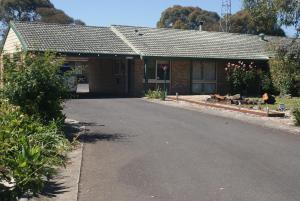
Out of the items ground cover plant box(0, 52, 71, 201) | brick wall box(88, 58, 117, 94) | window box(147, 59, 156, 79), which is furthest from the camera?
brick wall box(88, 58, 117, 94)

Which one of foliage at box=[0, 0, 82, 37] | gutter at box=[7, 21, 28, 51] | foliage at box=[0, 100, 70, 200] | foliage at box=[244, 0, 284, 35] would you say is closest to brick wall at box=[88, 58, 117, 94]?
gutter at box=[7, 21, 28, 51]

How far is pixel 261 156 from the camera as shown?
A: 10.6m

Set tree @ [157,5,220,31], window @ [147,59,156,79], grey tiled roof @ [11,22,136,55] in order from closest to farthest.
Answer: grey tiled roof @ [11,22,136,55]
window @ [147,59,156,79]
tree @ [157,5,220,31]

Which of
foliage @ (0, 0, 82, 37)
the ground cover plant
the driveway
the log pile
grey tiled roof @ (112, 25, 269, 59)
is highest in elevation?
foliage @ (0, 0, 82, 37)

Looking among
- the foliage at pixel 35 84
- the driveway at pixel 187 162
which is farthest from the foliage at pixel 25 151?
the driveway at pixel 187 162

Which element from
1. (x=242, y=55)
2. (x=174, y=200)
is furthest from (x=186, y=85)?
(x=174, y=200)

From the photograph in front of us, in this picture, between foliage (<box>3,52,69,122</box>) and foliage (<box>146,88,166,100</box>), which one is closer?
foliage (<box>3,52,69,122</box>)

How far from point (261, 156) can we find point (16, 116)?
541 centimetres

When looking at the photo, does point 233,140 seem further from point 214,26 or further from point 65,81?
point 214,26

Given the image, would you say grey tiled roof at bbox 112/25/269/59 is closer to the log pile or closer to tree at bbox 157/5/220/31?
the log pile

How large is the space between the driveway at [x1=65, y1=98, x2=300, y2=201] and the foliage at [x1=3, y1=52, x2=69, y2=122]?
125cm

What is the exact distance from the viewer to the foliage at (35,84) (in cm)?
1210

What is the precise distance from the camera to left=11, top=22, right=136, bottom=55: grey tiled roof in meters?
28.7

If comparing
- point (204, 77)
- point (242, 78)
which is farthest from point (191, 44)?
point (242, 78)
